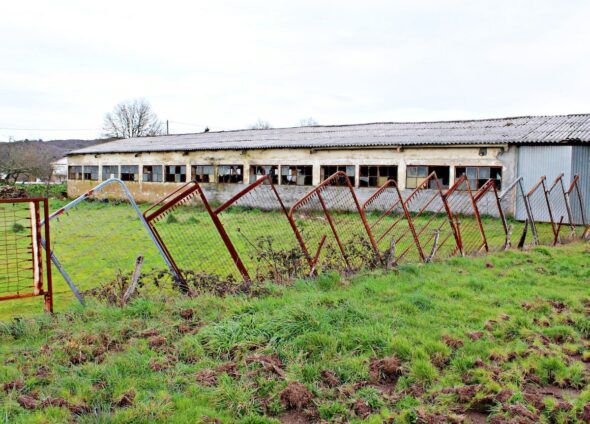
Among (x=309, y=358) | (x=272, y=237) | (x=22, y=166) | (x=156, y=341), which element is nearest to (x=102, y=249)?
(x=272, y=237)

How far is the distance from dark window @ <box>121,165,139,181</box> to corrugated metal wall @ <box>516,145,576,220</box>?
2395 cm

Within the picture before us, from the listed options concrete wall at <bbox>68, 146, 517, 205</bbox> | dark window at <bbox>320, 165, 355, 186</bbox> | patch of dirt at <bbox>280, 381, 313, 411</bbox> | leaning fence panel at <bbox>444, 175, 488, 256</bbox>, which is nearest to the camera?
patch of dirt at <bbox>280, 381, 313, 411</bbox>

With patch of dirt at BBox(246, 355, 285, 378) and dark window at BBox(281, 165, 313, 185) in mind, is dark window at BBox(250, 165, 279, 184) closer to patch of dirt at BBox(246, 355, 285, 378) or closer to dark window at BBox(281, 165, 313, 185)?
dark window at BBox(281, 165, 313, 185)

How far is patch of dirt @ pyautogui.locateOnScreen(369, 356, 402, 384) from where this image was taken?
4.44 metres

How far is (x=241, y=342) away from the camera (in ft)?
16.4

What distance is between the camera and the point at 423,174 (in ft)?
70.8

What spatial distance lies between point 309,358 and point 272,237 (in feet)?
17.6

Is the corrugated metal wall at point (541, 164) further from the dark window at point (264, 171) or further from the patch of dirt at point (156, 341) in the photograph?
the patch of dirt at point (156, 341)

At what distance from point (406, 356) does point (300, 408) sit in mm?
1365

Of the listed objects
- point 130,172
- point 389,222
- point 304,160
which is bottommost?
point 389,222

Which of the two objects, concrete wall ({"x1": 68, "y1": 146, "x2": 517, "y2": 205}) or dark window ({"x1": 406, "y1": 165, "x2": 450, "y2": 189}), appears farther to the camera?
dark window ({"x1": 406, "y1": 165, "x2": 450, "y2": 189})

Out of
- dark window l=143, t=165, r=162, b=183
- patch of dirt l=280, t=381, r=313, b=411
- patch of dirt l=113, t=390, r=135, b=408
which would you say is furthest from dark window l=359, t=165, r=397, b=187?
patch of dirt l=113, t=390, r=135, b=408

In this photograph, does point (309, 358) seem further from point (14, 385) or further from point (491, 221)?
point (491, 221)

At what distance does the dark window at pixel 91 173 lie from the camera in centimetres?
3612
